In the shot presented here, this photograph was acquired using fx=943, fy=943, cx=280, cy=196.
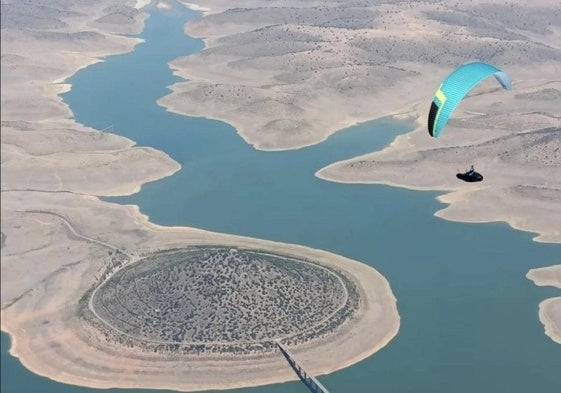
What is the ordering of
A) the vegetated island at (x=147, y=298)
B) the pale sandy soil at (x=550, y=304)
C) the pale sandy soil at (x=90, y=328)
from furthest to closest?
1. the pale sandy soil at (x=550, y=304)
2. the vegetated island at (x=147, y=298)
3. the pale sandy soil at (x=90, y=328)

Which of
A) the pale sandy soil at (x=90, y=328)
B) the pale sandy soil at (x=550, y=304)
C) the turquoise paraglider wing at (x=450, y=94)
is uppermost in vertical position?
the turquoise paraglider wing at (x=450, y=94)

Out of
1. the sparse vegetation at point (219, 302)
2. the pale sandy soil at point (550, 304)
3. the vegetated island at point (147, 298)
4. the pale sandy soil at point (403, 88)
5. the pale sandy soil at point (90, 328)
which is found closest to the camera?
the pale sandy soil at point (90, 328)

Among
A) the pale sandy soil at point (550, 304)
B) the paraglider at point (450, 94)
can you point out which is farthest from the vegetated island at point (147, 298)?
the paraglider at point (450, 94)

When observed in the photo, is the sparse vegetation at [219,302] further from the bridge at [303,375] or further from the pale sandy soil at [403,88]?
the pale sandy soil at [403,88]

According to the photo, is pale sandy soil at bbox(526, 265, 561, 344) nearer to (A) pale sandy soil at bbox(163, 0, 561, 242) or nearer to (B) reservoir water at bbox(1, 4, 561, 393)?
(B) reservoir water at bbox(1, 4, 561, 393)

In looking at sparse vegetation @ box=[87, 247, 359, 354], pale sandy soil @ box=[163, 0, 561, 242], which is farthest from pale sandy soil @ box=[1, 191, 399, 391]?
pale sandy soil @ box=[163, 0, 561, 242]

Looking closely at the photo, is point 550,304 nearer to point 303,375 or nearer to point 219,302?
point 303,375
